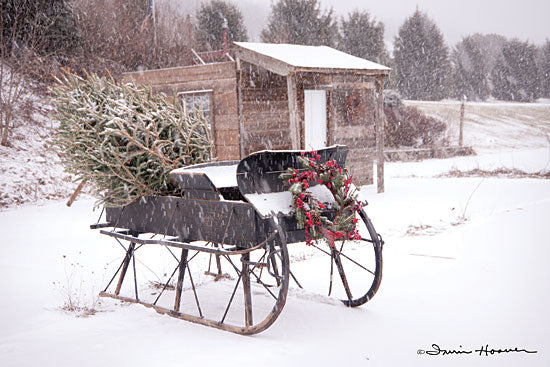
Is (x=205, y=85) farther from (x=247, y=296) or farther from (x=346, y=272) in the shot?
(x=247, y=296)

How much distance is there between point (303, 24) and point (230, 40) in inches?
205

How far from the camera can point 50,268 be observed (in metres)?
6.92

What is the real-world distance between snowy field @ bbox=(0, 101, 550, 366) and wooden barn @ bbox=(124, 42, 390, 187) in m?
4.06

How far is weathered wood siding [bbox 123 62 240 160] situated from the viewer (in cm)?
1187

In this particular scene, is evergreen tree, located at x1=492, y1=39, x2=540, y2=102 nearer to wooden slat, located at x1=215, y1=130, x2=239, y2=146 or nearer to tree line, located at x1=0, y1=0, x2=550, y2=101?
tree line, located at x1=0, y1=0, x2=550, y2=101

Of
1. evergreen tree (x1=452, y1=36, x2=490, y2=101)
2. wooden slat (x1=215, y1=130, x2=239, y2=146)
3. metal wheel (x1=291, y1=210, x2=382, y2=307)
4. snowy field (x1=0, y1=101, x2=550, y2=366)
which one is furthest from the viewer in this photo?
evergreen tree (x1=452, y1=36, x2=490, y2=101)

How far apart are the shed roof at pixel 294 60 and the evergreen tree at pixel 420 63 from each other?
28541mm

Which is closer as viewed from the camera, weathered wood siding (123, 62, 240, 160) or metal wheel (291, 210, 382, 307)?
metal wheel (291, 210, 382, 307)

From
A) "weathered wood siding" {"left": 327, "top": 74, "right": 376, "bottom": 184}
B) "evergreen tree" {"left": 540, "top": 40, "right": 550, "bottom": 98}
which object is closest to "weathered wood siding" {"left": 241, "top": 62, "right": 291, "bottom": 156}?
"weathered wood siding" {"left": 327, "top": 74, "right": 376, "bottom": 184}

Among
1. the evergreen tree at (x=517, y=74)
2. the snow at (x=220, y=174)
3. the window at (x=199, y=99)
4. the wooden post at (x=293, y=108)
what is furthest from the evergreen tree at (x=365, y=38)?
the snow at (x=220, y=174)

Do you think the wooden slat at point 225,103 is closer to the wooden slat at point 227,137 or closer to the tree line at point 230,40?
the wooden slat at point 227,137

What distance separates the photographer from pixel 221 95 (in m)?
12.1

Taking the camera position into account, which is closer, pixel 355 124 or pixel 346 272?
pixel 346 272

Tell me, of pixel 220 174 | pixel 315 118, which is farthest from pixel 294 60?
pixel 220 174
